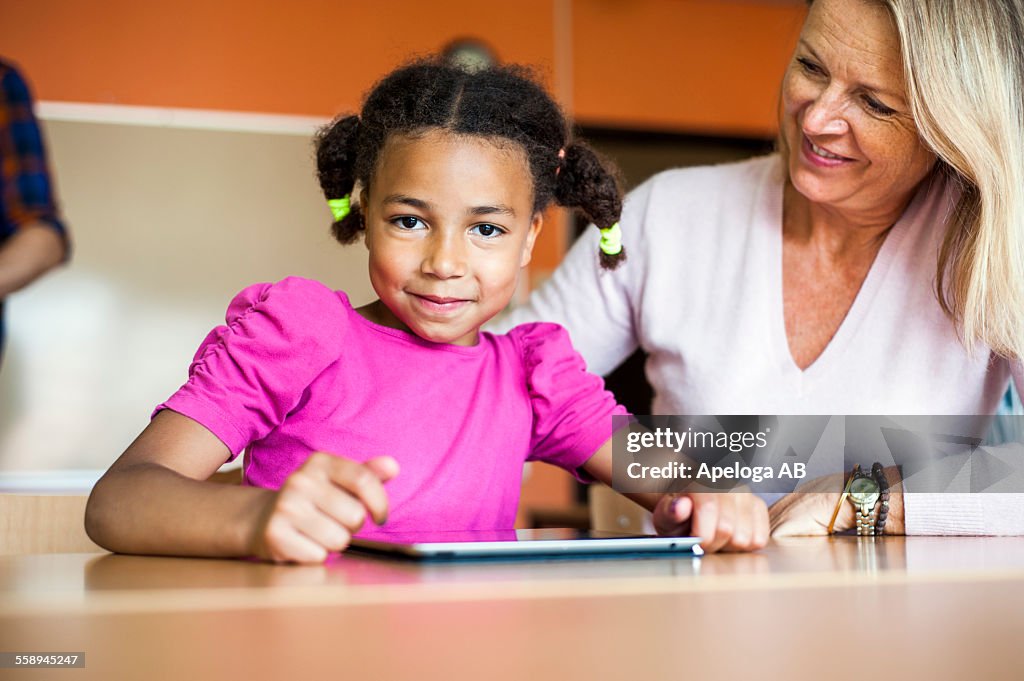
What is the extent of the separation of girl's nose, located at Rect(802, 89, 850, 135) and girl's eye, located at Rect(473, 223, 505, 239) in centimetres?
48

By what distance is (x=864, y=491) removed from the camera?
129cm

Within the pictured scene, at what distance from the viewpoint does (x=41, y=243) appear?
2682mm

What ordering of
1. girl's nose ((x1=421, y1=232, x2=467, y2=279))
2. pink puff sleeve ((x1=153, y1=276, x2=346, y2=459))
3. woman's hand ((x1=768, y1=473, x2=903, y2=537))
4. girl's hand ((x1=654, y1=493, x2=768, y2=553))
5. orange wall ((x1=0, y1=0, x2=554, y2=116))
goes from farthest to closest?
orange wall ((x1=0, y1=0, x2=554, y2=116)), woman's hand ((x1=768, y1=473, x2=903, y2=537)), girl's nose ((x1=421, y1=232, x2=467, y2=279)), pink puff sleeve ((x1=153, y1=276, x2=346, y2=459)), girl's hand ((x1=654, y1=493, x2=768, y2=553))

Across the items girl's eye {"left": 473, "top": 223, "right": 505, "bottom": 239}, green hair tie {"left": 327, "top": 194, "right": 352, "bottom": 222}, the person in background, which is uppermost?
the person in background

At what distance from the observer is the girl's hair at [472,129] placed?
1202 millimetres

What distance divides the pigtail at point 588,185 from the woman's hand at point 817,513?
1.36 ft

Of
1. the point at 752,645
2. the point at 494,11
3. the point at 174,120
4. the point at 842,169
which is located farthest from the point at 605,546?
the point at 494,11

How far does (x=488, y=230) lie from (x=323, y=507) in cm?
56

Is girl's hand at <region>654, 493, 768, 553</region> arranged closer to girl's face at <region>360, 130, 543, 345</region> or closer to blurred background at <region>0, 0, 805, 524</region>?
girl's face at <region>360, 130, 543, 345</region>

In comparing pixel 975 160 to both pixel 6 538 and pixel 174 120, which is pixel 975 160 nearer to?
pixel 6 538

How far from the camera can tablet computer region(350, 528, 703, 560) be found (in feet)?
2.30

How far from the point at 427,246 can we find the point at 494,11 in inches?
164

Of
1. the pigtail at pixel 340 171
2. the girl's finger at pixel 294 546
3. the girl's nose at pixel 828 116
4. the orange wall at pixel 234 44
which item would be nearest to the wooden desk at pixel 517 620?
the girl's finger at pixel 294 546

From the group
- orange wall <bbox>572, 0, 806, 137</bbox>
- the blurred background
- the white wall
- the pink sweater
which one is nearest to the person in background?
the blurred background
